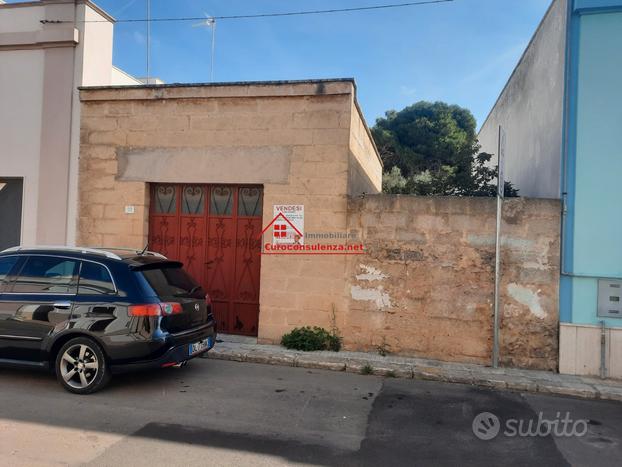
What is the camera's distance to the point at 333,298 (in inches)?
300

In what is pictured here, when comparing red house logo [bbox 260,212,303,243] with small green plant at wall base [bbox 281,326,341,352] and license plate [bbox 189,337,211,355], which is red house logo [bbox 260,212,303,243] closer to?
small green plant at wall base [bbox 281,326,341,352]

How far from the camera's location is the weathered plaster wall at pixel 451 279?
22.8 ft

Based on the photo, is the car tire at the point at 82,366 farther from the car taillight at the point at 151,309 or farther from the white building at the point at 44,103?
the white building at the point at 44,103

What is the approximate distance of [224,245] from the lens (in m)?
8.32

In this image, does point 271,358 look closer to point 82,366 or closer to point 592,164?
point 82,366

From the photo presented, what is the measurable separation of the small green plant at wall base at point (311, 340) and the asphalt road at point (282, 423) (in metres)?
1.11

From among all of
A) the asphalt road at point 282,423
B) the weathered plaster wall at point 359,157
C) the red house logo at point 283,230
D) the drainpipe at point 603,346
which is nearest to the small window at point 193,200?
the red house logo at point 283,230

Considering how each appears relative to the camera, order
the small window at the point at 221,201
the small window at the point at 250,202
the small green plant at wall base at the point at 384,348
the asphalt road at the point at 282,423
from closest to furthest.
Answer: the asphalt road at the point at 282,423
the small green plant at wall base at the point at 384,348
the small window at the point at 250,202
the small window at the point at 221,201

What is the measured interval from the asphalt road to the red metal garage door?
2.09m

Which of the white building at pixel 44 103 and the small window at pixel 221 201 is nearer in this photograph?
the small window at pixel 221 201

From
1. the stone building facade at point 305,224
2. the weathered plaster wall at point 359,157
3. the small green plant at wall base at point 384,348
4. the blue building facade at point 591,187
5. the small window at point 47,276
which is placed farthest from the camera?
the weathered plaster wall at point 359,157

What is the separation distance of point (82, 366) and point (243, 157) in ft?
13.7

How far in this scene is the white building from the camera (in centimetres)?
890

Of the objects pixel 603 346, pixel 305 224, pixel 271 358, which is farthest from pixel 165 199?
pixel 603 346
